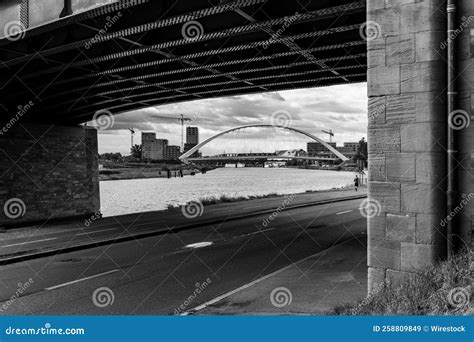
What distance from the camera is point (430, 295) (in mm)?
5465

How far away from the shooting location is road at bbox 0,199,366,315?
27.9 feet

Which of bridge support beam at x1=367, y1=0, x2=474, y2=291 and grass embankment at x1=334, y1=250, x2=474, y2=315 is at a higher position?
bridge support beam at x1=367, y1=0, x2=474, y2=291

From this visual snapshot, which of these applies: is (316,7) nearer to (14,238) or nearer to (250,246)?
Result: (250,246)

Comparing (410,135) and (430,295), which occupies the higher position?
(410,135)
